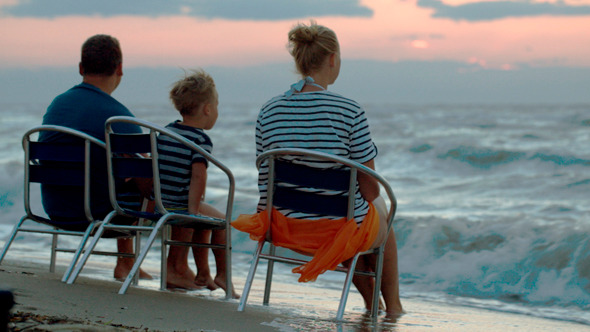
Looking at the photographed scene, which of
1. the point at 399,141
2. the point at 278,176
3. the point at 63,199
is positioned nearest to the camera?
the point at 278,176

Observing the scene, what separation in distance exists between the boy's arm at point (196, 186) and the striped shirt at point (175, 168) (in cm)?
3

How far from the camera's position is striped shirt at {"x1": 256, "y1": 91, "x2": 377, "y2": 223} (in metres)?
2.90

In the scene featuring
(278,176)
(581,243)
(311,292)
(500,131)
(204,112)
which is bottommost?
(311,292)

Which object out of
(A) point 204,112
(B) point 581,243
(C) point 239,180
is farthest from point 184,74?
(C) point 239,180

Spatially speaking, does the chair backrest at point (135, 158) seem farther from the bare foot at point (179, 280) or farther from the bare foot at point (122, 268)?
the bare foot at point (122, 268)

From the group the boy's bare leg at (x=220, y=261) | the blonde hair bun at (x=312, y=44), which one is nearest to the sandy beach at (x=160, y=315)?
the boy's bare leg at (x=220, y=261)

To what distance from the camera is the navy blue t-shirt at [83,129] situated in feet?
11.7

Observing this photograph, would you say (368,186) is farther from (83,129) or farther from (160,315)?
(83,129)

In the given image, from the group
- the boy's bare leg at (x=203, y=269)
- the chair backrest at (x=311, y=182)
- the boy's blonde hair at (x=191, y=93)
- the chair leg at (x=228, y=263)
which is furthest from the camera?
the boy's bare leg at (x=203, y=269)

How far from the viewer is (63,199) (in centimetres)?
361

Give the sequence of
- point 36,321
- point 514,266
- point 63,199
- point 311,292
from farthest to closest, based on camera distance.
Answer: point 514,266, point 311,292, point 63,199, point 36,321

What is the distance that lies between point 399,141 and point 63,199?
1564 centimetres

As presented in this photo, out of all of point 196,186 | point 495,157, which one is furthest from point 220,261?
point 495,157

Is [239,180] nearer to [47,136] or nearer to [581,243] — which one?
[581,243]
